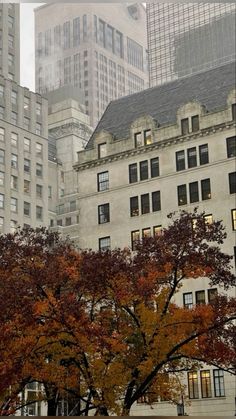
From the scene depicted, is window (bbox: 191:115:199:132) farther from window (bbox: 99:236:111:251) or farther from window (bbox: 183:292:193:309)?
window (bbox: 183:292:193:309)

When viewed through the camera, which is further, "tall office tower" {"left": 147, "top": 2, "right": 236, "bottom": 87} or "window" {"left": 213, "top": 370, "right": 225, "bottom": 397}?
"tall office tower" {"left": 147, "top": 2, "right": 236, "bottom": 87}

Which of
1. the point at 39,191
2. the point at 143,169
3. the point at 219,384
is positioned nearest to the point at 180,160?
the point at 143,169

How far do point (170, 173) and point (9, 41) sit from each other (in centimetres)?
6712

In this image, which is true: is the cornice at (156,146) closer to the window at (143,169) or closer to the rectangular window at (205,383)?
the window at (143,169)

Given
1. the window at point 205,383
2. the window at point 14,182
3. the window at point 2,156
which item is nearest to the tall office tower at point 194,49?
the window at point 14,182

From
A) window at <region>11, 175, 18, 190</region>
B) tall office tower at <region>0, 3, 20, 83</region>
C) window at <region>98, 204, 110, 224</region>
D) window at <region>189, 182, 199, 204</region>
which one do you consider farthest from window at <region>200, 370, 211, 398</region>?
tall office tower at <region>0, 3, 20, 83</region>

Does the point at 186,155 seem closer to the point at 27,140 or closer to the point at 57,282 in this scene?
the point at 57,282

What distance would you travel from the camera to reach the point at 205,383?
171ft

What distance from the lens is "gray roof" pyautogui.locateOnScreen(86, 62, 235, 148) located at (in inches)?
2429

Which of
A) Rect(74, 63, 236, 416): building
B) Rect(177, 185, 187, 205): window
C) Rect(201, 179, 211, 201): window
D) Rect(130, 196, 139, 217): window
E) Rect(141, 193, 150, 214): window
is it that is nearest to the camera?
Rect(74, 63, 236, 416): building

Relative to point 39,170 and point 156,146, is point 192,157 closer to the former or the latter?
point 156,146

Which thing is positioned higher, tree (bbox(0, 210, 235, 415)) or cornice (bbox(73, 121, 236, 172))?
cornice (bbox(73, 121, 236, 172))

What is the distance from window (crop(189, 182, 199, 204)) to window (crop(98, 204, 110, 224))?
8.55 meters

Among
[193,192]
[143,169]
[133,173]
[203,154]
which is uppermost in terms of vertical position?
[143,169]
